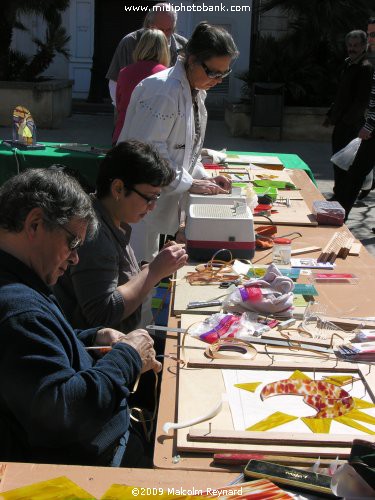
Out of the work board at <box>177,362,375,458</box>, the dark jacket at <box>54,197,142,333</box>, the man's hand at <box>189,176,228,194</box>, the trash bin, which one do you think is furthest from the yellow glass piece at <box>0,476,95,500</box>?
the trash bin

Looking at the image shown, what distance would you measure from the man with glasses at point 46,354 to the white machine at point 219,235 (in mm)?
1308

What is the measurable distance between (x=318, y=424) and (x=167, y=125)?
2.24 m

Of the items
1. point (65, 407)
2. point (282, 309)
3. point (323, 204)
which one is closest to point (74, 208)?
point (65, 407)

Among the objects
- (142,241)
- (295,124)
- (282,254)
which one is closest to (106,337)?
(282,254)

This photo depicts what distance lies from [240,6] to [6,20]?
4665 millimetres

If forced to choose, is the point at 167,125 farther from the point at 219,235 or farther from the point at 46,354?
the point at 46,354

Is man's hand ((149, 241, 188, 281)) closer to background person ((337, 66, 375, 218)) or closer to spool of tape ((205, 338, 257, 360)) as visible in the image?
spool of tape ((205, 338, 257, 360))

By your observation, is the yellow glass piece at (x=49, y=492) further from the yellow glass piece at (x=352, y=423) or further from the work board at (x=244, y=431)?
the yellow glass piece at (x=352, y=423)

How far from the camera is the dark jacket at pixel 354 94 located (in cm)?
783

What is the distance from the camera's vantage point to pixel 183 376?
86.2 inches

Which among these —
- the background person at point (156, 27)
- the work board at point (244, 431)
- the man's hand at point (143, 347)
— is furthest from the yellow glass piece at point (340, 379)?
the background person at point (156, 27)

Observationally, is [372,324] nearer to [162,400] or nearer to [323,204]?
[162,400]

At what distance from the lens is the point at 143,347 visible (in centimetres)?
216

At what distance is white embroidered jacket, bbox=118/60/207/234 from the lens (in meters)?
3.82
